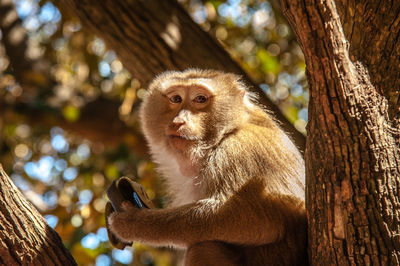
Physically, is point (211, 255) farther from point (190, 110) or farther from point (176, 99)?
point (176, 99)

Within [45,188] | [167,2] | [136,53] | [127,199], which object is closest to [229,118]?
[127,199]

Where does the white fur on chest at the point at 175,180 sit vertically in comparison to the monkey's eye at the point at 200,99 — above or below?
below

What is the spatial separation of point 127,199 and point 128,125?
3.46 meters

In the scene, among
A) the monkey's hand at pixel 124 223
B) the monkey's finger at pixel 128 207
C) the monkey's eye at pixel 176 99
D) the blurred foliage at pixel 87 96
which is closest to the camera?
the monkey's hand at pixel 124 223

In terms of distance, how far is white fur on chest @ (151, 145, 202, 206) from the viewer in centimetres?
439

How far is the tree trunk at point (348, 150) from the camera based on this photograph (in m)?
2.64

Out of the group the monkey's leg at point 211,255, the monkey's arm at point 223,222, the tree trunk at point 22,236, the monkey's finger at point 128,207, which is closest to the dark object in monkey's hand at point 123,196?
the monkey's finger at point 128,207

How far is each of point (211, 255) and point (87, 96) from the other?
482 cm

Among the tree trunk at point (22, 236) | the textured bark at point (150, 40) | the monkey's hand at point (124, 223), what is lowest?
the tree trunk at point (22, 236)

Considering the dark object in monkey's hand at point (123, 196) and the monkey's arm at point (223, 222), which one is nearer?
the monkey's arm at point (223, 222)

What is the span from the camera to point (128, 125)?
754cm

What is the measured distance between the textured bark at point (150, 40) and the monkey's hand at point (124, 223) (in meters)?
1.92

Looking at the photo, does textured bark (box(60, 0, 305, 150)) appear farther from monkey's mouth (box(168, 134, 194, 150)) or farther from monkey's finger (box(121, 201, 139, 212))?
monkey's finger (box(121, 201, 139, 212))

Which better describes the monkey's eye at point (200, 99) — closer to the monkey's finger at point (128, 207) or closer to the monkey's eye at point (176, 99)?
the monkey's eye at point (176, 99)
